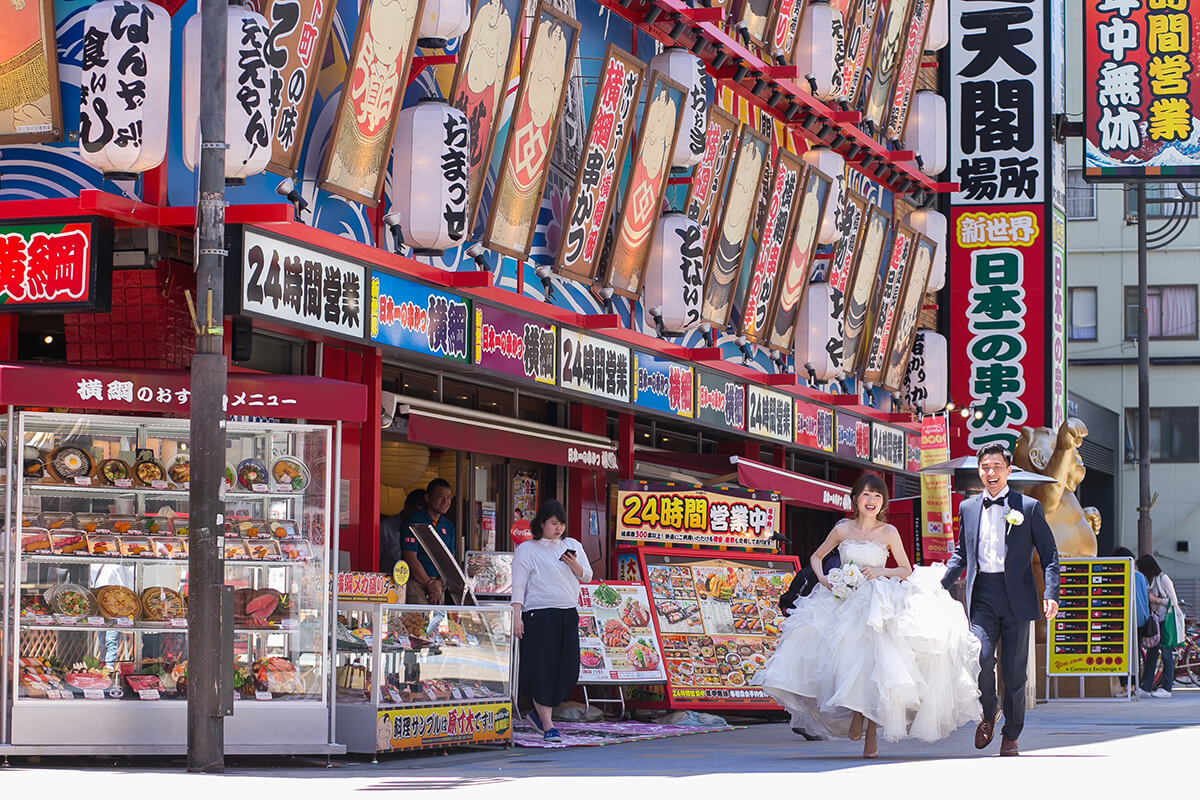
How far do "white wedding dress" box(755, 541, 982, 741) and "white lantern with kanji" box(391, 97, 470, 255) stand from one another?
428 centimetres

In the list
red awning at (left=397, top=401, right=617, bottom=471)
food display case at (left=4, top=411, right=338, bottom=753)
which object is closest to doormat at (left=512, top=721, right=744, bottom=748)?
red awning at (left=397, top=401, right=617, bottom=471)

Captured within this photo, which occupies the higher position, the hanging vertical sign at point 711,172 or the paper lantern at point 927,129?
the paper lantern at point 927,129

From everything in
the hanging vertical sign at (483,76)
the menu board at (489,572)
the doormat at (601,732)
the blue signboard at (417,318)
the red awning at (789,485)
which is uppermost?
the hanging vertical sign at (483,76)

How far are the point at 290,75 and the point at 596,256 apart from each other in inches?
240

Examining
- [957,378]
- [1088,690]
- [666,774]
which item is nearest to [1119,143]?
[957,378]

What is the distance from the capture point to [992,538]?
535 inches

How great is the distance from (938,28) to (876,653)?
2021cm

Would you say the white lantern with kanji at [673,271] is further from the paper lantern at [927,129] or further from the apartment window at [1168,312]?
the apartment window at [1168,312]

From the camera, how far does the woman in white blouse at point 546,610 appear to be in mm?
16125

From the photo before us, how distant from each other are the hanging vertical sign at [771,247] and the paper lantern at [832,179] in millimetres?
761

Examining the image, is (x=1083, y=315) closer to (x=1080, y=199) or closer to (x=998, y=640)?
(x=1080, y=199)

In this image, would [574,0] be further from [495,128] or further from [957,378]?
[957,378]

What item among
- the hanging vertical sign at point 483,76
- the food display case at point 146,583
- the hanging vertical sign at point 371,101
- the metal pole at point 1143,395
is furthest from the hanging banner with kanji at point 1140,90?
the food display case at point 146,583

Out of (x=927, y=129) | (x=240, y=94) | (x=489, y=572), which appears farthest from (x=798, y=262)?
(x=240, y=94)
